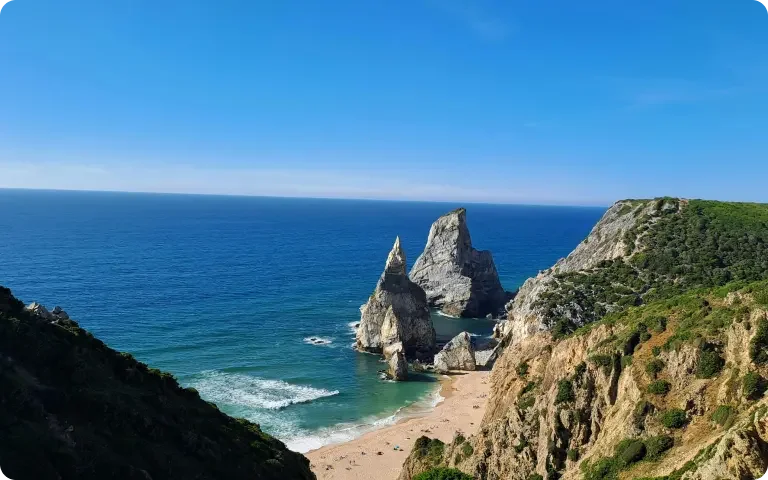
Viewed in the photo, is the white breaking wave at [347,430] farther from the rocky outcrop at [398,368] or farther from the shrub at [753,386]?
the shrub at [753,386]

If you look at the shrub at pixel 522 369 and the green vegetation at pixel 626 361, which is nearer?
the green vegetation at pixel 626 361

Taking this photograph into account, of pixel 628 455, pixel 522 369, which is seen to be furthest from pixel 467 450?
pixel 628 455

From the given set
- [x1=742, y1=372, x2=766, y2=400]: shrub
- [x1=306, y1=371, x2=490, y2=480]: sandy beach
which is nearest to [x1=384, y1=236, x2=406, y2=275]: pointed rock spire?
[x1=306, y1=371, x2=490, y2=480]: sandy beach

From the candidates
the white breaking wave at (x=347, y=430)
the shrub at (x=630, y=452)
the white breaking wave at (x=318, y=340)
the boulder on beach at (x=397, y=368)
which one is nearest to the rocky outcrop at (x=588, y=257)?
the boulder on beach at (x=397, y=368)

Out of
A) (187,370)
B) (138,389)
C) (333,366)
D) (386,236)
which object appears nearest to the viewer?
(138,389)

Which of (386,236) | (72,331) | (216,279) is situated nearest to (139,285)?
(216,279)

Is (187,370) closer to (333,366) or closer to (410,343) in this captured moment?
(333,366)

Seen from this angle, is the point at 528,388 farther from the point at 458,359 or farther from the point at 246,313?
the point at 246,313
